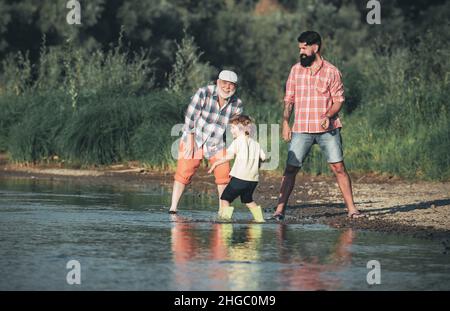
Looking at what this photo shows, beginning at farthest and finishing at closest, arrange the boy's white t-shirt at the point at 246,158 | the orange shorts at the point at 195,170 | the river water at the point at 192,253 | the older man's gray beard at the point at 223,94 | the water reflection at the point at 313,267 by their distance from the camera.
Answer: the orange shorts at the point at 195,170 < the older man's gray beard at the point at 223,94 < the boy's white t-shirt at the point at 246,158 < the river water at the point at 192,253 < the water reflection at the point at 313,267

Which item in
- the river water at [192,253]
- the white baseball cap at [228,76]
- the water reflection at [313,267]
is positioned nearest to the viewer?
the water reflection at [313,267]

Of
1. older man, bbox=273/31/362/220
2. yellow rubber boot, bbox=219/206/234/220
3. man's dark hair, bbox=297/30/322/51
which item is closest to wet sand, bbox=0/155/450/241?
A: older man, bbox=273/31/362/220

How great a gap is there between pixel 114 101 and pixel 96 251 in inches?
524

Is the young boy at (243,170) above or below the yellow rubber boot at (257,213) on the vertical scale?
above

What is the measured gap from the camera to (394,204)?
16078 mm

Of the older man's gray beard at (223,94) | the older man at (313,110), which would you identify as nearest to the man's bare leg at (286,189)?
the older man at (313,110)

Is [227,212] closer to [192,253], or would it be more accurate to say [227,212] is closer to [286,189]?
[286,189]

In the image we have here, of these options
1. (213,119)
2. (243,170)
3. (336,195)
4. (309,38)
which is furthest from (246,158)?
(336,195)

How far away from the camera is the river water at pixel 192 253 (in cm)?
949

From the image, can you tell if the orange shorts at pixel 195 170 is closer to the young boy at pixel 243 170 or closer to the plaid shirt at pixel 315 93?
the young boy at pixel 243 170

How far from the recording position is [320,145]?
14.4 m

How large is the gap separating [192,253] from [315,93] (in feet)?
12.4

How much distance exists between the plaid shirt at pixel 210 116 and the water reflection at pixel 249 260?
1.56 m

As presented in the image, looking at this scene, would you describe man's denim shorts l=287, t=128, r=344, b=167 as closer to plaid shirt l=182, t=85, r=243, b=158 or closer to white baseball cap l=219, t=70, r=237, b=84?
plaid shirt l=182, t=85, r=243, b=158
